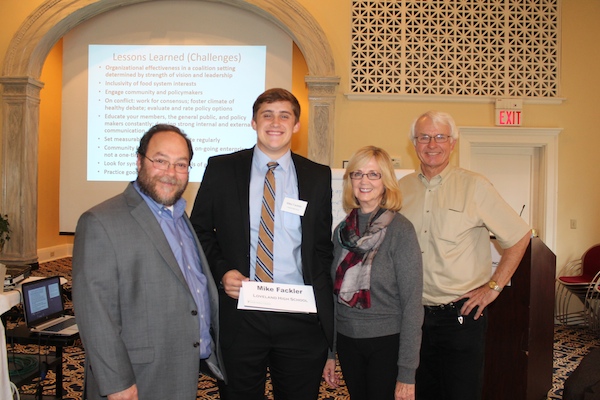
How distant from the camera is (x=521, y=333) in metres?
3.14

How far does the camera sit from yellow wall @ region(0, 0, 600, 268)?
20.2 feet

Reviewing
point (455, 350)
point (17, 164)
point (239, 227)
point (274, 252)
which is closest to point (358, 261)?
point (274, 252)

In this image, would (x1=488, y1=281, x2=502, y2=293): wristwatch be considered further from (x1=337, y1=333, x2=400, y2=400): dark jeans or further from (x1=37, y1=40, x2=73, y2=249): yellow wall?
(x1=37, y1=40, x2=73, y2=249): yellow wall

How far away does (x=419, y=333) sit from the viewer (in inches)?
74.4

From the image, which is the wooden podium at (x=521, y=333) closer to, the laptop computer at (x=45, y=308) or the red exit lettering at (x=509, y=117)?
the laptop computer at (x=45, y=308)

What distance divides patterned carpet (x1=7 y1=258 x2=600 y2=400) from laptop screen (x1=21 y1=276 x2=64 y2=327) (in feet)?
0.78

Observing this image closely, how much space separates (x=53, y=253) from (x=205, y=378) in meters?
6.35

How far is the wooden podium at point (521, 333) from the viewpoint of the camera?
311 centimetres

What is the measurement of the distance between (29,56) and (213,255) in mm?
5705

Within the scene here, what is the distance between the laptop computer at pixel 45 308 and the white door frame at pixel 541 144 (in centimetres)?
480

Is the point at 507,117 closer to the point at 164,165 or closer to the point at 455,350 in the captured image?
the point at 455,350

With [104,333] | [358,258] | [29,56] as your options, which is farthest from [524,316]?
[29,56]

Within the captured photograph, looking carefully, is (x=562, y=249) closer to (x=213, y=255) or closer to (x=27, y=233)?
(x=213, y=255)

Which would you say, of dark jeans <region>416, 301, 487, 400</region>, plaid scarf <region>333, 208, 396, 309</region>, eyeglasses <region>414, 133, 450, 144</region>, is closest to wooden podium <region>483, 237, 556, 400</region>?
dark jeans <region>416, 301, 487, 400</region>
